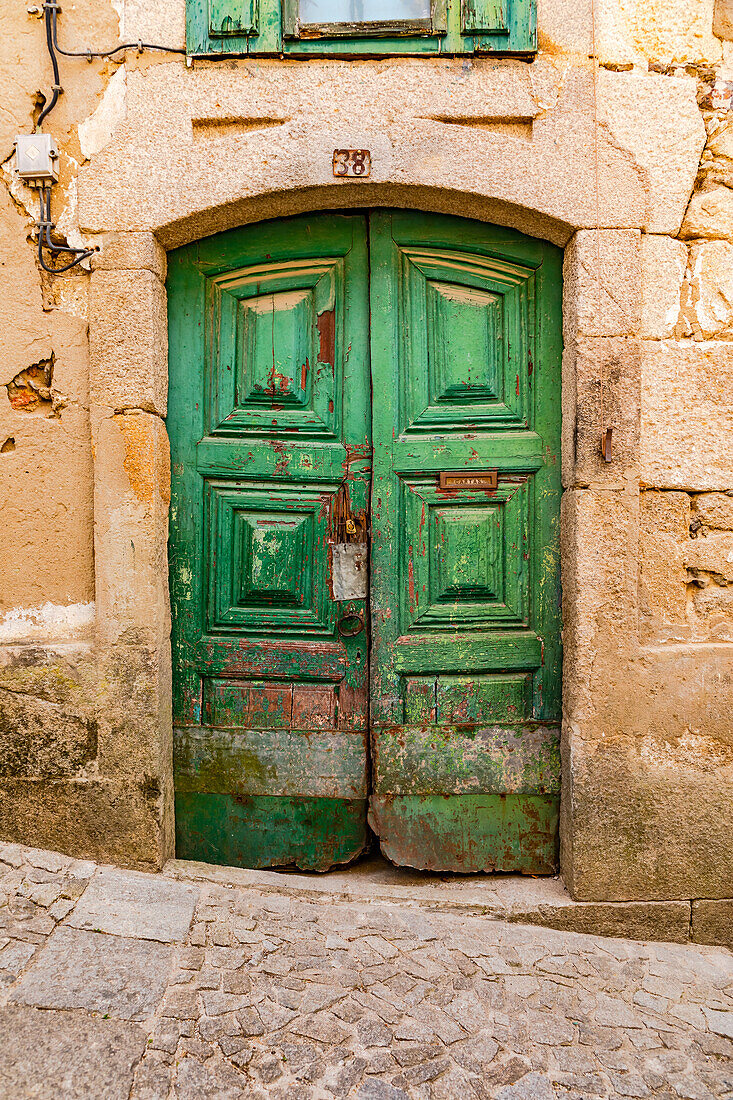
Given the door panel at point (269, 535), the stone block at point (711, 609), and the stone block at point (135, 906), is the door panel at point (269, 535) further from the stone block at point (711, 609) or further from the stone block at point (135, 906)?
the stone block at point (711, 609)

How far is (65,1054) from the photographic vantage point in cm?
178

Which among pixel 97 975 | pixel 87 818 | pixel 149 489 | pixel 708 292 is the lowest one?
pixel 97 975

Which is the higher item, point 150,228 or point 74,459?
point 150,228

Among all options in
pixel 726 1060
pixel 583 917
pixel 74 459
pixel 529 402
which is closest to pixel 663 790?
pixel 583 917

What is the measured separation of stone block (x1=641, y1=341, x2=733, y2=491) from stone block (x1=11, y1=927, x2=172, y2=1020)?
7.61 ft

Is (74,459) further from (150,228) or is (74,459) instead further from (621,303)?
(621,303)

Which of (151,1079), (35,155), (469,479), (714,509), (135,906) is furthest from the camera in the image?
(469,479)

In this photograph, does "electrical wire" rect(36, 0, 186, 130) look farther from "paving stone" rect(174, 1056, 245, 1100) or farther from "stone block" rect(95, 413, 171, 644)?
"paving stone" rect(174, 1056, 245, 1100)

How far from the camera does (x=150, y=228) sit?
Answer: 99.3 inches

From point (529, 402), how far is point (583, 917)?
6.36ft

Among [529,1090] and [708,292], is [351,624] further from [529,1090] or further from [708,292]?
[708,292]

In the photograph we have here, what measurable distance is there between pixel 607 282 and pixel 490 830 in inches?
83.7

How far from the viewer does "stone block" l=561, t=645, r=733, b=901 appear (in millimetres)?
2549

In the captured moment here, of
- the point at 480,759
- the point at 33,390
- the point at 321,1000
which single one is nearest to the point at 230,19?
the point at 33,390
